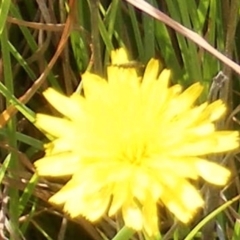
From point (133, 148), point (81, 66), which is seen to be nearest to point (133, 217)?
point (133, 148)

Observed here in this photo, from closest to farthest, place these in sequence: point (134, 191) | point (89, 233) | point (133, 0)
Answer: point (134, 191), point (133, 0), point (89, 233)

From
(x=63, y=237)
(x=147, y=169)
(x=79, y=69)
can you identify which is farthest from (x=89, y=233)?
(x=147, y=169)

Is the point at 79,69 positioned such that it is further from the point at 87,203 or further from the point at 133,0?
the point at 87,203

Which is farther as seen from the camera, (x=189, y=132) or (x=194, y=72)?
(x=194, y=72)

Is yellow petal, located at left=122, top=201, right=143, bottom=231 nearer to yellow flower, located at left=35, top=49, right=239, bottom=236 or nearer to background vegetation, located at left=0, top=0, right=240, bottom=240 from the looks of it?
yellow flower, located at left=35, top=49, right=239, bottom=236

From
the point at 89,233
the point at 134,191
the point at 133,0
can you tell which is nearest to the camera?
the point at 134,191

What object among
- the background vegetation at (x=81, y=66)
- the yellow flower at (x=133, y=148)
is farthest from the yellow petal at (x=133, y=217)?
the background vegetation at (x=81, y=66)
